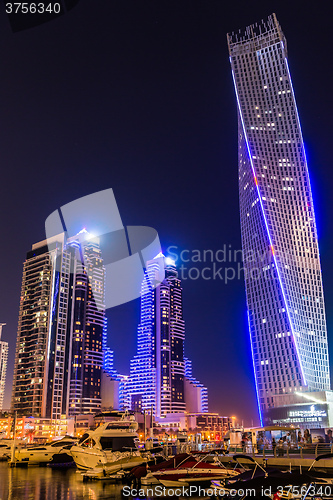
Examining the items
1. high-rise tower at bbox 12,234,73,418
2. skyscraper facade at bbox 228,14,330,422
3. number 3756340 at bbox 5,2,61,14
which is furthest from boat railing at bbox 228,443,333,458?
high-rise tower at bbox 12,234,73,418

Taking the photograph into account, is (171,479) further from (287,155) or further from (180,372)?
(180,372)

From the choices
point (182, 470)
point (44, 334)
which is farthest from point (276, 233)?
point (44, 334)

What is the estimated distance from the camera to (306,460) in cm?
2545

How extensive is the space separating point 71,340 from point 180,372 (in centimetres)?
6258

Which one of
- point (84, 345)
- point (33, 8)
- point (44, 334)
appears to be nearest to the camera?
point (33, 8)

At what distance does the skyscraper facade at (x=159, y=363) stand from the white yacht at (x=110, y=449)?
532 feet

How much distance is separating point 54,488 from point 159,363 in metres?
170

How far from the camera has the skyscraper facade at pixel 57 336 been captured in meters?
138

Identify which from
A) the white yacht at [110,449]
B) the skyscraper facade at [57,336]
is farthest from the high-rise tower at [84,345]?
the white yacht at [110,449]

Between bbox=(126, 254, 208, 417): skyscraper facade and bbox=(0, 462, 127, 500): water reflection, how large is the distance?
162649 mm

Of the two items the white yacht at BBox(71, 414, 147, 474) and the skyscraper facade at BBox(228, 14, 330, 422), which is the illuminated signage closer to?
the skyscraper facade at BBox(228, 14, 330, 422)

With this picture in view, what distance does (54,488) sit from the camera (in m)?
24.9

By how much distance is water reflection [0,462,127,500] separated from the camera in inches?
858

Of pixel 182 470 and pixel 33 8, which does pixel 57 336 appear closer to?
pixel 182 470
